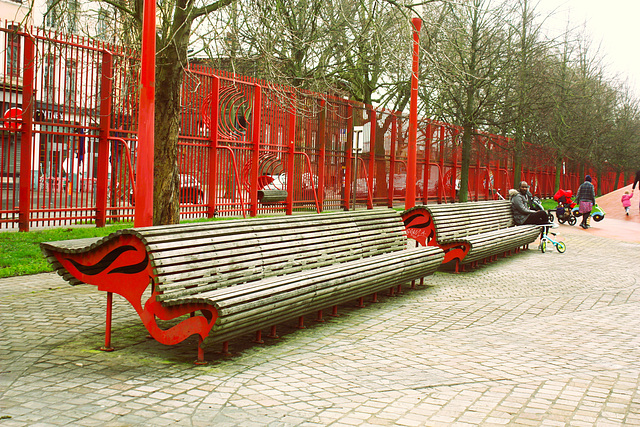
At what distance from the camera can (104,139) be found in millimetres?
12117

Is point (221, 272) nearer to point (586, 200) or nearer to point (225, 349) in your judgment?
point (225, 349)

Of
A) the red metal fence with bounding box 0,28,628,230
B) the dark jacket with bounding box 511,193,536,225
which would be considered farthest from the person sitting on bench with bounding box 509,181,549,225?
the red metal fence with bounding box 0,28,628,230

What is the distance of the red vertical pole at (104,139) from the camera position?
1198 cm

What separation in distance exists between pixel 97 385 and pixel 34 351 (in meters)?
1.07

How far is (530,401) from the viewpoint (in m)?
4.33

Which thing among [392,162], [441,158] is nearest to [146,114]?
[392,162]

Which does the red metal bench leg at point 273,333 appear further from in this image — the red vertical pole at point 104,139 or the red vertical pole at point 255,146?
the red vertical pole at point 255,146

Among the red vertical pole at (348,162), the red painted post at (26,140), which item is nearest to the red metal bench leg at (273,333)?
the red painted post at (26,140)

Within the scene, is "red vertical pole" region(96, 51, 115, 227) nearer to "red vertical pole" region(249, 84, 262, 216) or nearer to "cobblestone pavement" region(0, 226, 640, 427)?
"red vertical pole" region(249, 84, 262, 216)

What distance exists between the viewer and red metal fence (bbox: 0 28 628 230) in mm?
11008

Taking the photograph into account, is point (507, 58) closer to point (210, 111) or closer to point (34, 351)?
point (210, 111)

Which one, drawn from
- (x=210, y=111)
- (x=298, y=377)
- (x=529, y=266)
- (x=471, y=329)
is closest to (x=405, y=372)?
(x=298, y=377)

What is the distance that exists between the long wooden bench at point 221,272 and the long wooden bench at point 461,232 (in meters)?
3.12

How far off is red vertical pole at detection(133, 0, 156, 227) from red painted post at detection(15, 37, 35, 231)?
5.08 meters
